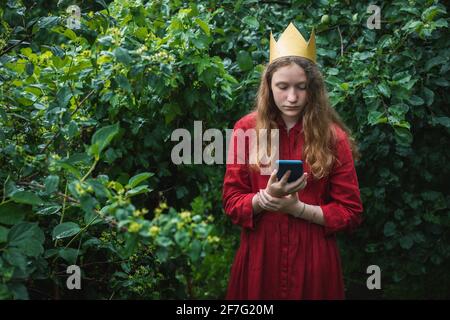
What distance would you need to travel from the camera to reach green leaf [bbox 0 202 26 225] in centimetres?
198

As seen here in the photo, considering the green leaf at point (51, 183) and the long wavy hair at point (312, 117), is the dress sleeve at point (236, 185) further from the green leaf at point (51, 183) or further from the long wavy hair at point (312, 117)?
the green leaf at point (51, 183)

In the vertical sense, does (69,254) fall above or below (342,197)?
below

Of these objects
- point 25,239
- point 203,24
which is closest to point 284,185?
point 25,239

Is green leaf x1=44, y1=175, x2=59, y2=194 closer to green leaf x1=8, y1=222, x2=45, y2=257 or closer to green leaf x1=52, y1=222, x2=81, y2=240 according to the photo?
green leaf x1=8, y1=222, x2=45, y2=257

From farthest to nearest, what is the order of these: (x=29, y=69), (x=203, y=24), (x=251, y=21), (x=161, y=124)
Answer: (x=251, y=21) < (x=161, y=124) < (x=203, y=24) < (x=29, y=69)

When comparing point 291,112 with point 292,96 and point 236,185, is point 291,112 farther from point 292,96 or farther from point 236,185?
point 236,185

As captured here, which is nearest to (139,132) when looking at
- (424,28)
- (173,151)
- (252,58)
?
(173,151)

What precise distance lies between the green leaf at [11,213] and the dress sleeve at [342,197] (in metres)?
1.03

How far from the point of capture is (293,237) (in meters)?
2.14

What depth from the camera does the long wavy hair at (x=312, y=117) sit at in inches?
84.0

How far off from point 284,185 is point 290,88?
37 centimetres

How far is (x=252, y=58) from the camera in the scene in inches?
128

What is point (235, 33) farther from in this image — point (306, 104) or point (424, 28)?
point (306, 104)

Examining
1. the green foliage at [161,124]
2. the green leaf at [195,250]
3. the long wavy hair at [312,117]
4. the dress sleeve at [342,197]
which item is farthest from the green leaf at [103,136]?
the dress sleeve at [342,197]
